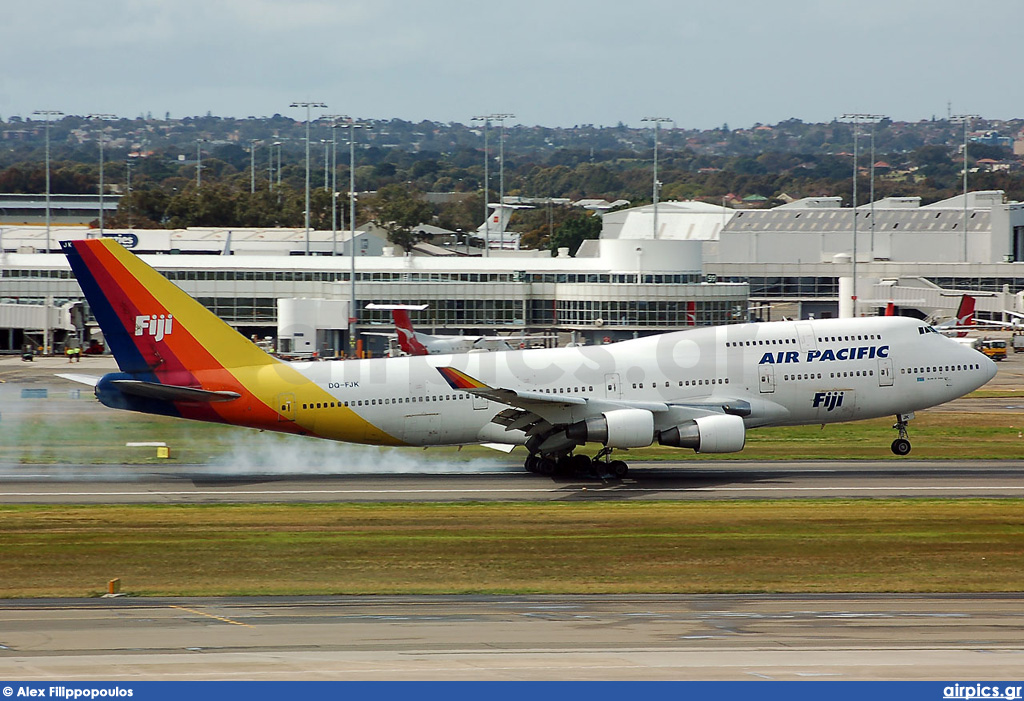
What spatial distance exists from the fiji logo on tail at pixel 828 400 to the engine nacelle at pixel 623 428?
6.65 metres

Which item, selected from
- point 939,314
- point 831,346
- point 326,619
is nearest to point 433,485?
point 831,346

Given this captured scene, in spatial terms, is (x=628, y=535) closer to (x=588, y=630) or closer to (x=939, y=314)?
(x=588, y=630)

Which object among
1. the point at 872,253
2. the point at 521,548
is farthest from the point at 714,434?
the point at 872,253

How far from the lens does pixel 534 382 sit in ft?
145

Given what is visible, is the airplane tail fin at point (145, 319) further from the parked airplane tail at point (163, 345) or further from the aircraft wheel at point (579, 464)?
the aircraft wheel at point (579, 464)

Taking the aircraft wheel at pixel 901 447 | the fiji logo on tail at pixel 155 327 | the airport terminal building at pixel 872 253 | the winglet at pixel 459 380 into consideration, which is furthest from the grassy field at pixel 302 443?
the airport terminal building at pixel 872 253

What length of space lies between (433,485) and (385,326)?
209ft

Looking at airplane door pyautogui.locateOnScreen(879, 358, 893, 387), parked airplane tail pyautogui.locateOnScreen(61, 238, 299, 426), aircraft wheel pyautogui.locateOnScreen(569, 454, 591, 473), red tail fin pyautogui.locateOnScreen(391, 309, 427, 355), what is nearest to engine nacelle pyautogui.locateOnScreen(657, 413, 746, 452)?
aircraft wheel pyautogui.locateOnScreen(569, 454, 591, 473)

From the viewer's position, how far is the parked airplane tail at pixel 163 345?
41.9 metres

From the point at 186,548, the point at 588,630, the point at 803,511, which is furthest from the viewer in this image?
the point at 803,511

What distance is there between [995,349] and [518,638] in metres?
87.2

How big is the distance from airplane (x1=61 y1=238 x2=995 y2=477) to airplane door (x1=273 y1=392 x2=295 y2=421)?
0.04 metres

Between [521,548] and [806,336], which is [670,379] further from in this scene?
[521,548]

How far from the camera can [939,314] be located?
387ft
